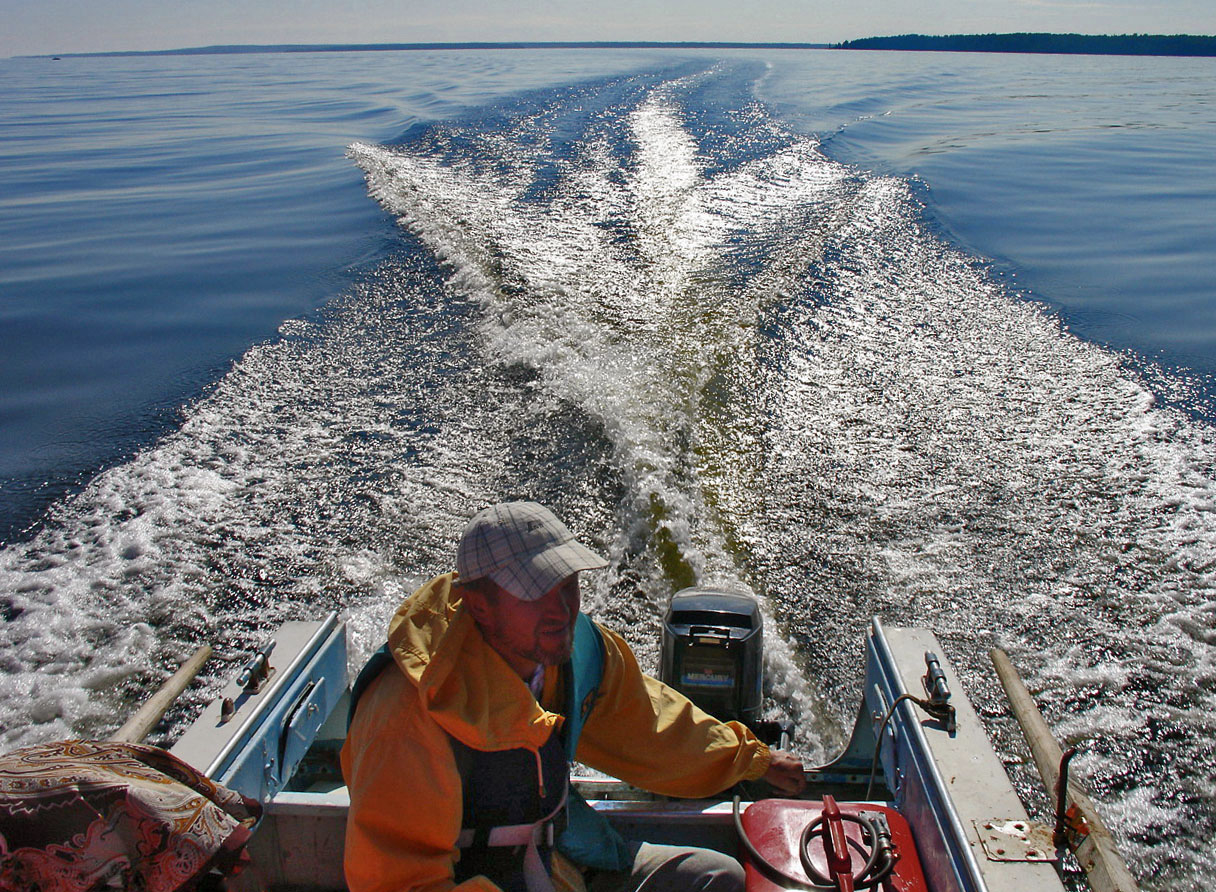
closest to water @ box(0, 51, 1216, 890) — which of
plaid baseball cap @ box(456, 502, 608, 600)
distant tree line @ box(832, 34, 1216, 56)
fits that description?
plaid baseball cap @ box(456, 502, 608, 600)

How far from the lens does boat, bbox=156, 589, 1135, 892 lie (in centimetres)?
185

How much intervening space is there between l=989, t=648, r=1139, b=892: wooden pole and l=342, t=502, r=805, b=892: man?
0.95 meters

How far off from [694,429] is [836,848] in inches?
136

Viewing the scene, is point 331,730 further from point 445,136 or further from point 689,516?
point 445,136

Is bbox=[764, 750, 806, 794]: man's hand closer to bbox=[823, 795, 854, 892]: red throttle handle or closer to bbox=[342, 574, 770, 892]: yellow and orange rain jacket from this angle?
bbox=[823, 795, 854, 892]: red throttle handle

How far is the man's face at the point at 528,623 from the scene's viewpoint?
4.88 ft

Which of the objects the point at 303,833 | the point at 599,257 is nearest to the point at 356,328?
the point at 599,257

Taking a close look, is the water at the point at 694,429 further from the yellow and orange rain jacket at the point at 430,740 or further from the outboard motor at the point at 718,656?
the yellow and orange rain jacket at the point at 430,740

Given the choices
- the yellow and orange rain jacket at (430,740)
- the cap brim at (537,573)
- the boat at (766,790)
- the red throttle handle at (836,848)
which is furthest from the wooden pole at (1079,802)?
the cap brim at (537,573)

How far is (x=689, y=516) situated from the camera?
443 centimetres

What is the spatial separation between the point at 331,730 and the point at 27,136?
21969 mm

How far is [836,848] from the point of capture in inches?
75.0

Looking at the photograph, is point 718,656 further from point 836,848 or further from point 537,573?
point 537,573

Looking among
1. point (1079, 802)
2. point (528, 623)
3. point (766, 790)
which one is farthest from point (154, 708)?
point (1079, 802)
